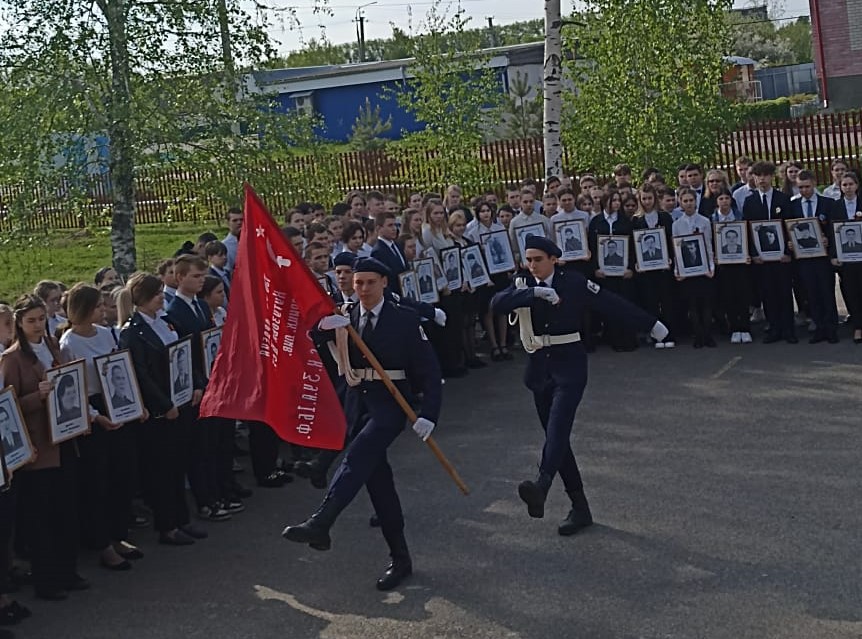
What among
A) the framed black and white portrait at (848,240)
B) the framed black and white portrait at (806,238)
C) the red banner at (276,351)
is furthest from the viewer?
the framed black and white portrait at (806,238)

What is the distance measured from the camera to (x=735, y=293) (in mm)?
16234

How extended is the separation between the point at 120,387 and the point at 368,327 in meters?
1.82

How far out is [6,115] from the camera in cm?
1828

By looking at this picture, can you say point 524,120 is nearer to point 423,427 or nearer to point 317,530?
point 423,427

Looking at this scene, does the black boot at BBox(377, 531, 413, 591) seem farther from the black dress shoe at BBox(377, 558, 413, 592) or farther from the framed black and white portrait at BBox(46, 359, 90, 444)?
the framed black and white portrait at BBox(46, 359, 90, 444)

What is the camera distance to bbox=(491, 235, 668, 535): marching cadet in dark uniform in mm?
9555

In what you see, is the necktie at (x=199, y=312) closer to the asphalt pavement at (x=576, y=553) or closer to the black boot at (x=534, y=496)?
the asphalt pavement at (x=576, y=553)

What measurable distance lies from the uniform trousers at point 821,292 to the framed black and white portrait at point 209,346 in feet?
25.0

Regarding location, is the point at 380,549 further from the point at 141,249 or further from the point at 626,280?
the point at 141,249

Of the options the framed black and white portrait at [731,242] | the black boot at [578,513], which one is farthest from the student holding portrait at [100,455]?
the framed black and white portrait at [731,242]

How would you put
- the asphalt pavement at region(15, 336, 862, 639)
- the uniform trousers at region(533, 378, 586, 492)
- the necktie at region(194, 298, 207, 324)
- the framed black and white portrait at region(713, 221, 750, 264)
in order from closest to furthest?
1. the asphalt pavement at region(15, 336, 862, 639)
2. the uniform trousers at region(533, 378, 586, 492)
3. the necktie at region(194, 298, 207, 324)
4. the framed black and white portrait at region(713, 221, 750, 264)

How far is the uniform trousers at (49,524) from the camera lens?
893 centimetres

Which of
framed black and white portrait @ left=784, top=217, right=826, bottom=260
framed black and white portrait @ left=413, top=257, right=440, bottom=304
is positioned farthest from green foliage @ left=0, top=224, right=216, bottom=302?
framed black and white portrait @ left=784, top=217, right=826, bottom=260

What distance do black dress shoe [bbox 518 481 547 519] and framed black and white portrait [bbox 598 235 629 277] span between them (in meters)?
7.55
